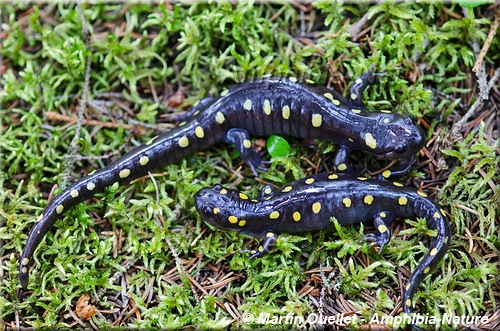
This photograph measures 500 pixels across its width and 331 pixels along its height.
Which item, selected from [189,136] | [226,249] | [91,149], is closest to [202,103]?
A: [189,136]

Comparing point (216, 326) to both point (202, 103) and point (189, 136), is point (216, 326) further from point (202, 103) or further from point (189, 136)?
point (202, 103)

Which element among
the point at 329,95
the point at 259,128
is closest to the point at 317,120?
the point at 329,95

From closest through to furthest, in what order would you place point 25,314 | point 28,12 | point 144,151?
1. point 25,314
2. point 144,151
3. point 28,12

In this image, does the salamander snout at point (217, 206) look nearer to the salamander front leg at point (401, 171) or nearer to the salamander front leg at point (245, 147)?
the salamander front leg at point (245, 147)

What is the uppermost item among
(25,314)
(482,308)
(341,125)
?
(341,125)

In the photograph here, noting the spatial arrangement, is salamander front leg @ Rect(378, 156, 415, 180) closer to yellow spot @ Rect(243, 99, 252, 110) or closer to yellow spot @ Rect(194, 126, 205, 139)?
yellow spot @ Rect(243, 99, 252, 110)

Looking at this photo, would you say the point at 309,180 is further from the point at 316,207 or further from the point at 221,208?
the point at 221,208
